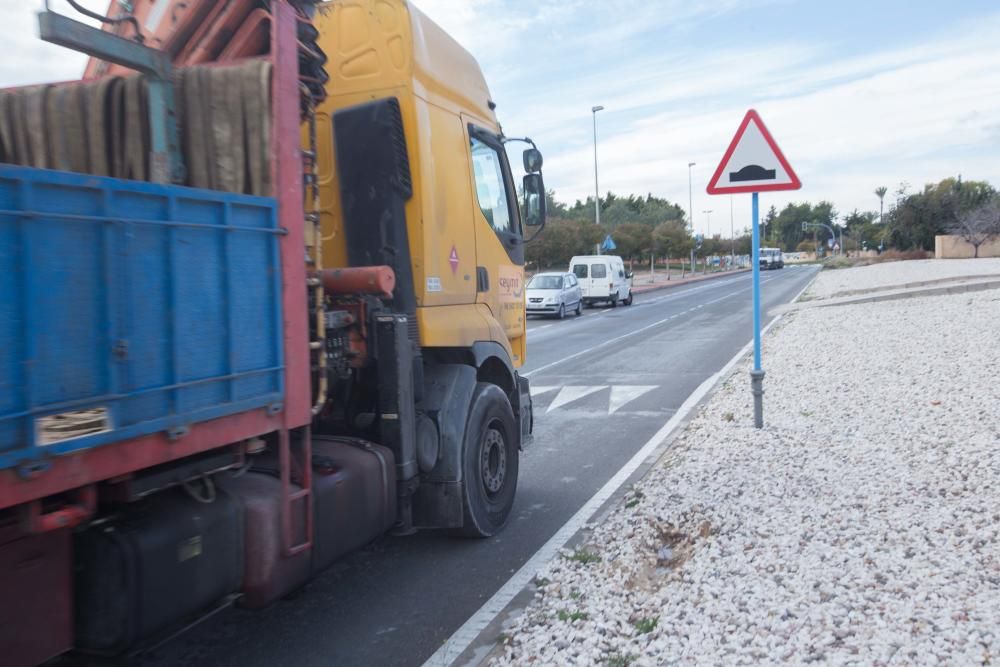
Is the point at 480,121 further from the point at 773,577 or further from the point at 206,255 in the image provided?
the point at 773,577

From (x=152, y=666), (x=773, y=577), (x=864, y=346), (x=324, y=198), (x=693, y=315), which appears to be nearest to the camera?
(x=152, y=666)

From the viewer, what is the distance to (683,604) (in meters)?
3.86

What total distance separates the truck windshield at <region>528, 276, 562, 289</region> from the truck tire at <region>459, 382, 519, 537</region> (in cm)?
2192

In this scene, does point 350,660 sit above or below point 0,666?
below

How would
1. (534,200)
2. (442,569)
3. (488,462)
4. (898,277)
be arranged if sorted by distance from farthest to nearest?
(898,277), (534,200), (488,462), (442,569)

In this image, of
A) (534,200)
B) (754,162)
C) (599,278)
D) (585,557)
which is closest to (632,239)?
(599,278)

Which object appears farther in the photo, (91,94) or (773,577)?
(773,577)

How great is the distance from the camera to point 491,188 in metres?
5.89

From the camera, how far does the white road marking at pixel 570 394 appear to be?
1045 centimetres

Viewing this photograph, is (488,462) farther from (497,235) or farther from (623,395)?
(623,395)

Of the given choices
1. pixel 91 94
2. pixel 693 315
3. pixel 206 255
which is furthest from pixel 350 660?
pixel 693 315

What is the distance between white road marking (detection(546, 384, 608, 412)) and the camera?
10445mm

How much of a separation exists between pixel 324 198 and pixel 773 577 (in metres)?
3.33

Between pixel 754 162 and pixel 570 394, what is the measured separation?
4972 mm
